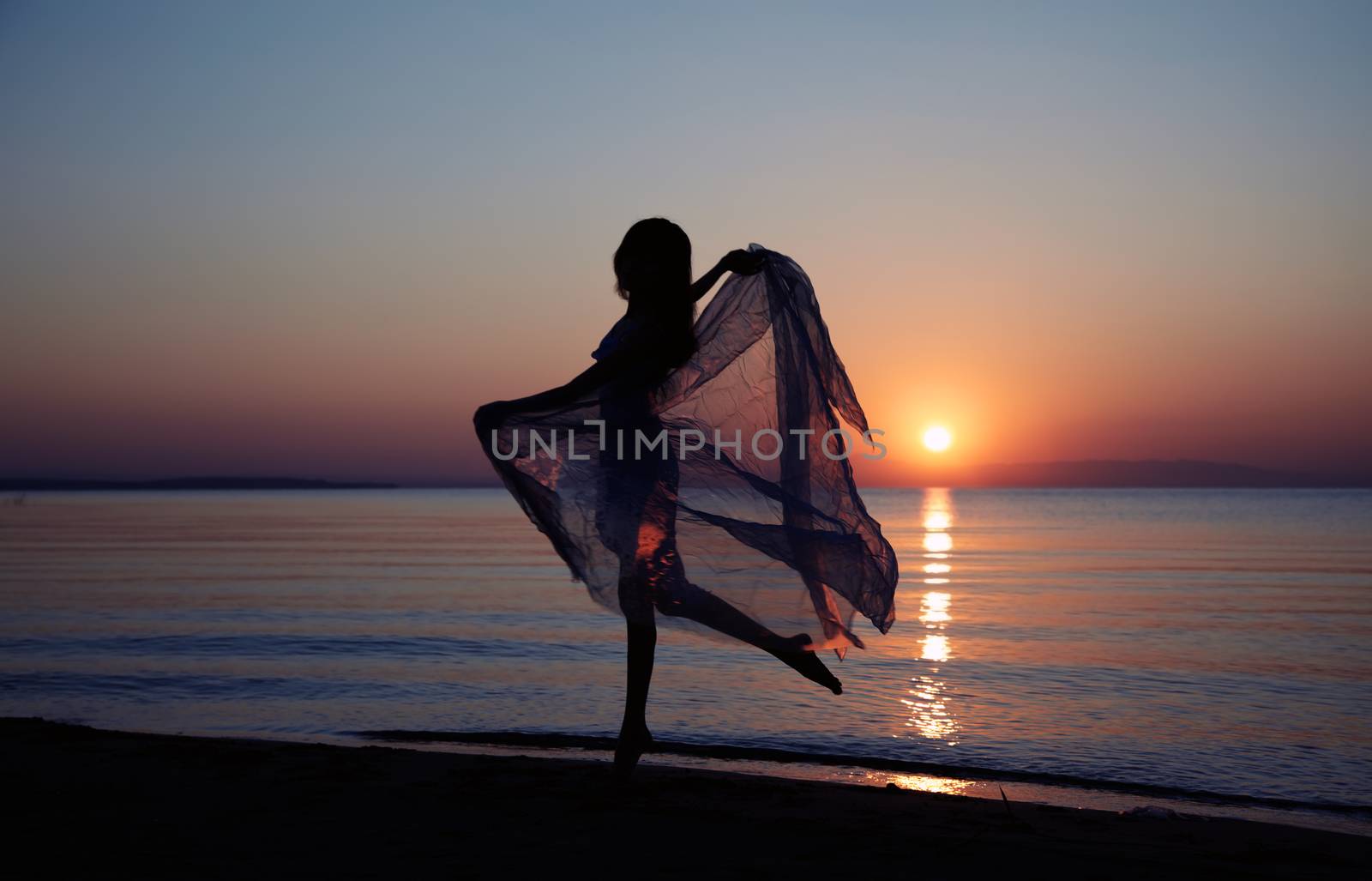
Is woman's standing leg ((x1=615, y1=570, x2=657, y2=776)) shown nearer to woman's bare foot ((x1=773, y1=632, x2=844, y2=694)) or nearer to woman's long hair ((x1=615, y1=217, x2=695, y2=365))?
woman's bare foot ((x1=773, y1=632, x2=844, y2=694))

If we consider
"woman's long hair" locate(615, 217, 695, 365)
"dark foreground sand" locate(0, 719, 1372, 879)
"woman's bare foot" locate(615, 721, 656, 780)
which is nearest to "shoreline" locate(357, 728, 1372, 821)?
"dark foreground sand" locate(0, 719, 1372, 879)

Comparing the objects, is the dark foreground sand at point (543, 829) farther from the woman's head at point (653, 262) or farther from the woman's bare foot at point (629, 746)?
the woman's head at point (653, 262)

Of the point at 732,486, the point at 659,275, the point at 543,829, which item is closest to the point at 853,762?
the point at 732,486

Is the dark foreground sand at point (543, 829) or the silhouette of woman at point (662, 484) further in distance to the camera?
the silhouette of woman at point (662, 484)

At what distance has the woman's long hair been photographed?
16.9ft

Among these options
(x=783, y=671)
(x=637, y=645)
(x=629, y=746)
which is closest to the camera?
(x=637, y=645)

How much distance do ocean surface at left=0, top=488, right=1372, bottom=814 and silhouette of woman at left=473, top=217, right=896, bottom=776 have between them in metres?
0.51

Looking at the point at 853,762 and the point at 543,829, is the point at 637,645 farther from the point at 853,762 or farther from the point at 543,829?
the point at 853,762

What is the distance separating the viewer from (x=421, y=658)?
11.6 m

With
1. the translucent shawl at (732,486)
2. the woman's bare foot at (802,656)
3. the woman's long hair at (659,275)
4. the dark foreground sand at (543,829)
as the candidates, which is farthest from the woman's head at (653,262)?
the dark foreground sand at (543,829)

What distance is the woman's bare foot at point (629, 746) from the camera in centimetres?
521

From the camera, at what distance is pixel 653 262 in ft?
16.9

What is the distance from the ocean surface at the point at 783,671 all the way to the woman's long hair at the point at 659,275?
158 centimetres

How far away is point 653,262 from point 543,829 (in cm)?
253
